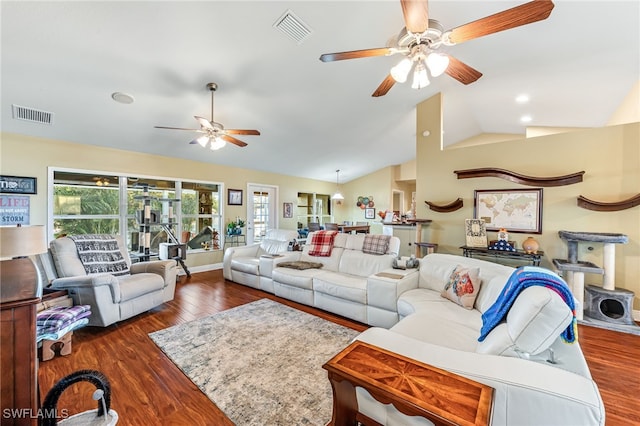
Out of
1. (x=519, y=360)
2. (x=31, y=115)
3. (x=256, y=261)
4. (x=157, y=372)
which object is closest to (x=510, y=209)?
(x=519, y=360)

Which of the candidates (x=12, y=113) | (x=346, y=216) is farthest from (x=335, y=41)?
(x=346, y=216)

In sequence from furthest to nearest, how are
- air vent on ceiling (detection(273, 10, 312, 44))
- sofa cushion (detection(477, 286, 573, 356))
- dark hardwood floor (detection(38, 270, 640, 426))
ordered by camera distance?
air vent on ceiling (detection(273, 10, 312, 44))
dark hardwood floor (detection(38, 270, 640, 426))
sofa cushion (detection(477, 286, 573, 356))

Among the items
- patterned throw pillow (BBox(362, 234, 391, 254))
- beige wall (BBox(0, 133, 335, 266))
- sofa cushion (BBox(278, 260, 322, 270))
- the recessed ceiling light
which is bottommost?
sofa cushion (BBox(278, 260, 322, 270))

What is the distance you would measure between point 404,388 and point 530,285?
106 centimetres

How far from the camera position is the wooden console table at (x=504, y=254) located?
3.41 meters

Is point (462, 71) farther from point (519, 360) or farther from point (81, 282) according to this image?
point (81, 282)

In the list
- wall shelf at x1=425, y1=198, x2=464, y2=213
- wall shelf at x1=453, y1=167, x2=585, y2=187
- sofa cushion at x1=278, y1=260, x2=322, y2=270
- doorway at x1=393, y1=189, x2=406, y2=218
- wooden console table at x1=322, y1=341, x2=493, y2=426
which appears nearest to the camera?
wooden console table at x1=322, y1=341, x2=493, y2=426

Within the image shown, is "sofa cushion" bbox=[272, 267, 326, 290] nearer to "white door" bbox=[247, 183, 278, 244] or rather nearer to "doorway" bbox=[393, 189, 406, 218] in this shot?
"white door" bbox=[247, 183, 278, 244]

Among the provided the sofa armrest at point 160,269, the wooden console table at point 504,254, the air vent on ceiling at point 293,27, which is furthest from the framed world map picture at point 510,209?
the sofa armrest at point 160,269

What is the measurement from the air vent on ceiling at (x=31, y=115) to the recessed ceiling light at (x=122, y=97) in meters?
0.95

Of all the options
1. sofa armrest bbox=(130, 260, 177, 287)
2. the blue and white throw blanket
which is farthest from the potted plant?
the blue and white throw blanket

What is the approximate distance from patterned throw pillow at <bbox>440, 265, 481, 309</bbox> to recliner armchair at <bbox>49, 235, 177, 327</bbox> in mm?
3591

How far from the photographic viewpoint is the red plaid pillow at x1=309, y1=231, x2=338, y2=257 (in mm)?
4176

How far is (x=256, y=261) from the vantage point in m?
4.53
